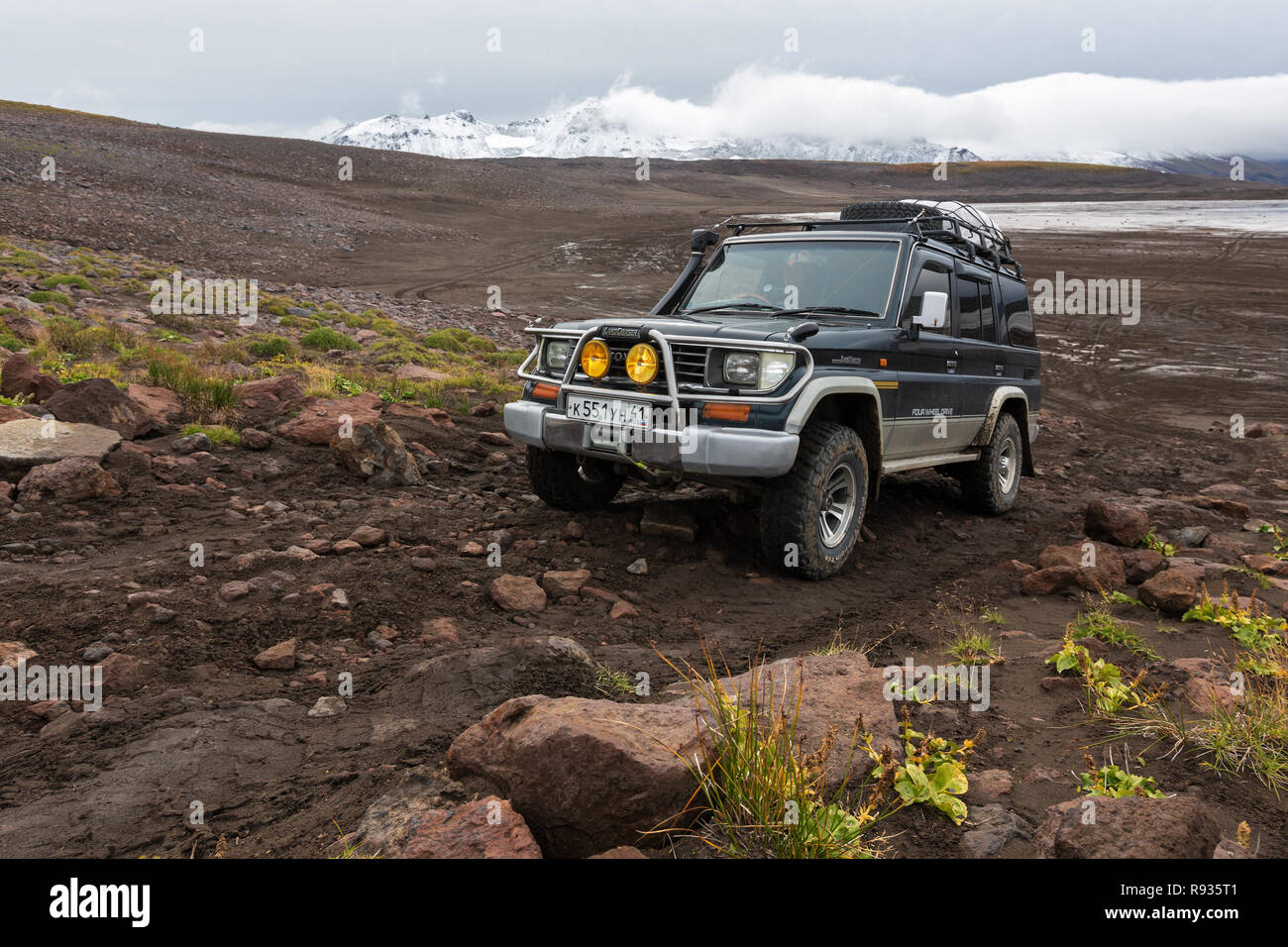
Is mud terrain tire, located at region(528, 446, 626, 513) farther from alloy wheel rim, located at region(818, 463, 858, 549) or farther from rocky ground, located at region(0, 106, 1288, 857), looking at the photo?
alloy wheel rim, located at region(818, 463, 858, 549)

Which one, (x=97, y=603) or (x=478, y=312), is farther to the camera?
(x=478, y=312)

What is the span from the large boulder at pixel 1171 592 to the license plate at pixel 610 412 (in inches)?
121

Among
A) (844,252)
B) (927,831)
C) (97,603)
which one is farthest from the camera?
(844,252)

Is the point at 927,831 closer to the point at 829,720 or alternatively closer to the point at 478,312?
the point at 829,720

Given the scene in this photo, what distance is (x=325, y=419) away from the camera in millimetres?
7352

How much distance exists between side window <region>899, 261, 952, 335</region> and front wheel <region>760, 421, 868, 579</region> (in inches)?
45.6

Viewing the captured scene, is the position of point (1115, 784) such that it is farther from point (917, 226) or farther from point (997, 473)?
point (997, 473)

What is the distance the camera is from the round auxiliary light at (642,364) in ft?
16.7

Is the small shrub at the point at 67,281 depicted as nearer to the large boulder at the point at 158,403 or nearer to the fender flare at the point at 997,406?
the large boulder at the point at 158,403

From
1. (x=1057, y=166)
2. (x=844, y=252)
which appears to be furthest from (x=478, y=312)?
(x=1057, y=166)

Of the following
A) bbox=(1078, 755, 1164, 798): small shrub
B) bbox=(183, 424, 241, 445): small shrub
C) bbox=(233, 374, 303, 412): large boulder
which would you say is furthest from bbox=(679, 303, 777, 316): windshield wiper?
bbox=(233, 374, 303, 412): large boulder

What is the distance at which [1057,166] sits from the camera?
98.9 metres

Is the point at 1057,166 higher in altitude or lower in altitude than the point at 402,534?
higher

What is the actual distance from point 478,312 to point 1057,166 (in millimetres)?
99420
